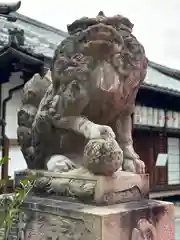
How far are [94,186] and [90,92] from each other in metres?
0.74

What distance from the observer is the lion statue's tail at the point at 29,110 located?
312 centimetres

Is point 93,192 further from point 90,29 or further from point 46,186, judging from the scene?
point 90,29

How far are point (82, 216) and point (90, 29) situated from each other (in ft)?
4.52

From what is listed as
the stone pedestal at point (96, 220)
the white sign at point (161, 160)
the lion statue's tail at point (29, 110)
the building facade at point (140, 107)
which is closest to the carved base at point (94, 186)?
the stone pedestal at point (96, 220)

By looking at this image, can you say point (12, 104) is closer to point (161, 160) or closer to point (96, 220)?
point (96, 220)

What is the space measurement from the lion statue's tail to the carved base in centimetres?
38

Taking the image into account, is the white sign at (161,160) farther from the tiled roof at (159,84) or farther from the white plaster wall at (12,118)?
the white plaster wall at (12,118)

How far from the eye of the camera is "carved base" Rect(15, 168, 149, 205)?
7.90 feet

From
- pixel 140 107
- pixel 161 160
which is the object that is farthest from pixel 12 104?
pixel 161 160

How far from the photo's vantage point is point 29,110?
321 cm

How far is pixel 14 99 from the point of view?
25.1ft

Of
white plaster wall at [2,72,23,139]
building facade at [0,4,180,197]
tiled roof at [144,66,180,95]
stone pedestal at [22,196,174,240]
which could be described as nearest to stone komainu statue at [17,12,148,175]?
stone pedestal at [22,196,174,240]

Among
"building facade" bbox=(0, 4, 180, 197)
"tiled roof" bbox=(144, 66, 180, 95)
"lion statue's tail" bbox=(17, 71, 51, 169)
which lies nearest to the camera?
"lion statue's tail" bbox=(17, 71, 51, 169)

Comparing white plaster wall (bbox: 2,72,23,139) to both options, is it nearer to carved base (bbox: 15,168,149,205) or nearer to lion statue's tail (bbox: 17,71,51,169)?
lion statue's tail (bbox: 17,71,51,169)
